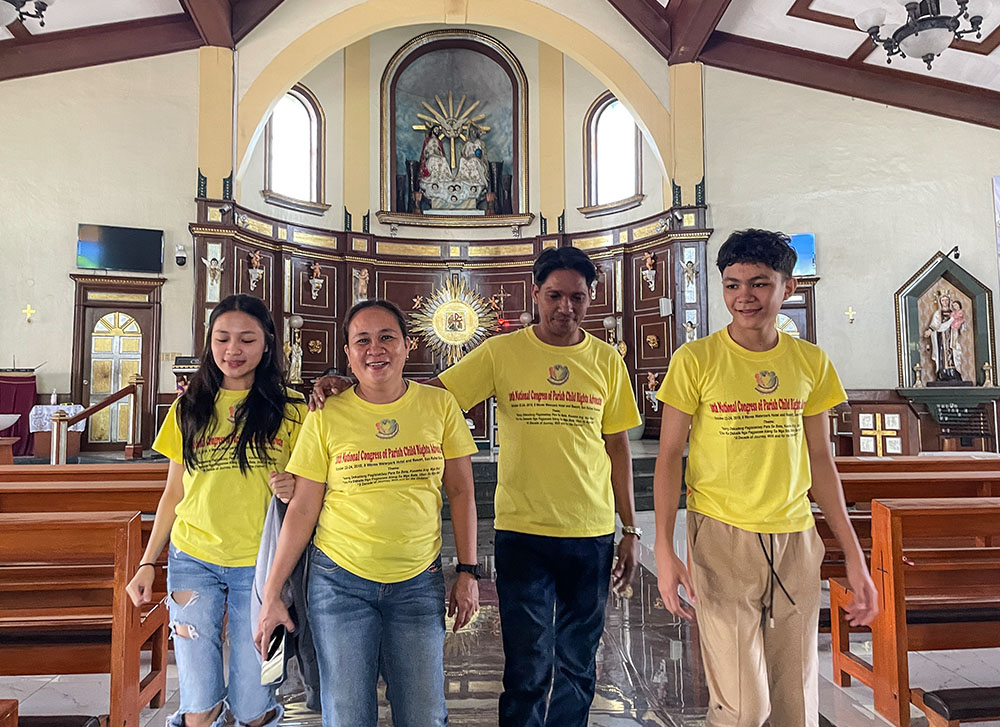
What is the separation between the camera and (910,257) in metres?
10.2

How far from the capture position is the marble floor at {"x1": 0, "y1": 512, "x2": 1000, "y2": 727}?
2.65 m

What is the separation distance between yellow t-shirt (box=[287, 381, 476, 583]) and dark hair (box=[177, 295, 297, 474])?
27 centimetres

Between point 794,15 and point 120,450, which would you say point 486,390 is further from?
point 794,15

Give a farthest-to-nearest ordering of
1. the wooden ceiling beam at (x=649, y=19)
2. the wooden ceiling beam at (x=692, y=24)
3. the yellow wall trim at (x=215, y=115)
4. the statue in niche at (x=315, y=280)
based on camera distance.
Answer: the statue in niche at (x=315, y=280) < the wooden ceiling beam at (x=649, y=19) < the yellow wall trim at (x=215, y=115) < the wooden ceiling beam at (x=692, y=24)

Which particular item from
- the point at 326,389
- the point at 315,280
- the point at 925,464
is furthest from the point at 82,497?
the point at 315,280

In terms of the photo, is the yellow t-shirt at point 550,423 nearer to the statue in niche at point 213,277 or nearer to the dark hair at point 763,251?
the dark hair at point 763,251

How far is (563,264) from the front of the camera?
2.15 m

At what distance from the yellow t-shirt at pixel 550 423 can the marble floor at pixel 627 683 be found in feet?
3.35

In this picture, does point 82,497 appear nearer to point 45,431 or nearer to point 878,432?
point 45,431

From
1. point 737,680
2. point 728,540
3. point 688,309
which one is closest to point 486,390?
point 728,540

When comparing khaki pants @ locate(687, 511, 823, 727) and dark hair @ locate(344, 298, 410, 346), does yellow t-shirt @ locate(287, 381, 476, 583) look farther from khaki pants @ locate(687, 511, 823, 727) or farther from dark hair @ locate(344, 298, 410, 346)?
khaki pants @ locate(687, 511, 823, 727)

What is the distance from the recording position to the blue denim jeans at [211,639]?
1939mm

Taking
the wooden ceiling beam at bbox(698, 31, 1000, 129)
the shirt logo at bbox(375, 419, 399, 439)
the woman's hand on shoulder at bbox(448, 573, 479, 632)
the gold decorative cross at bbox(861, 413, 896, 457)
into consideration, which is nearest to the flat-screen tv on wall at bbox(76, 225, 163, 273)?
the wooden ceiling beam at bbox(698, 31, 1000, 129)

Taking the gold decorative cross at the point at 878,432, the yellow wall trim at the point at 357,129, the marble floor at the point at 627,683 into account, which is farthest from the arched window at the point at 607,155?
the marble floor at the point at 627,683
